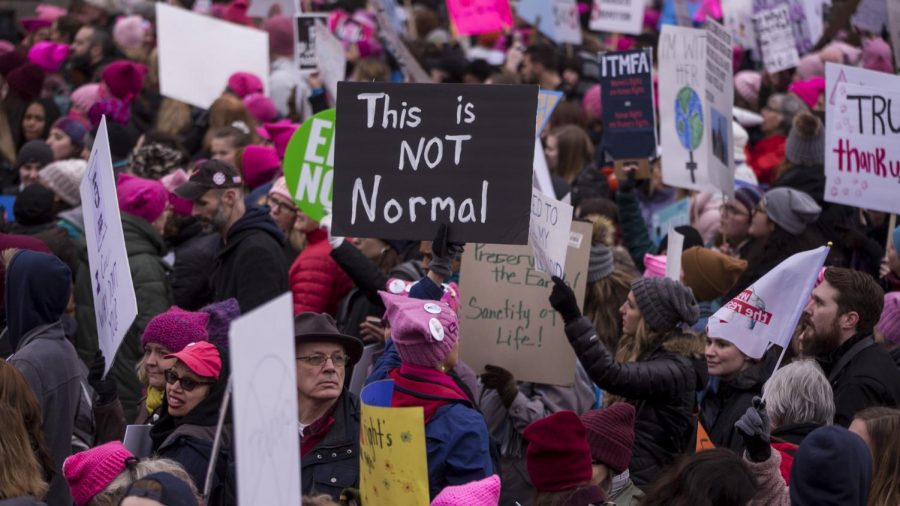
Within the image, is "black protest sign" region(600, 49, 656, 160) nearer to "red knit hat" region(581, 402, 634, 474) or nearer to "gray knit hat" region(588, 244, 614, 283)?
"gray knit hat" region(588, 244, 614, 283)

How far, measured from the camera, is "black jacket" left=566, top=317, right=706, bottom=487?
231 inches

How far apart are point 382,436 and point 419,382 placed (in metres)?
0.56

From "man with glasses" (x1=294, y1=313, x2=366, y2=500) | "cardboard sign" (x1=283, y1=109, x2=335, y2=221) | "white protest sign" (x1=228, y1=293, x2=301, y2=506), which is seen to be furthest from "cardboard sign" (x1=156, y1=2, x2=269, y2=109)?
"white protest sign" (x1=228, y1=293, x2=301, y2=506)

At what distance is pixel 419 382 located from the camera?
15.9ft

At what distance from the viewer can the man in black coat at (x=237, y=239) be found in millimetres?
7031

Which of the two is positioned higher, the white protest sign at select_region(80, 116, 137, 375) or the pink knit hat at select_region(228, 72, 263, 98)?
the white protest sign at select_region(80, 116, 137, 375)

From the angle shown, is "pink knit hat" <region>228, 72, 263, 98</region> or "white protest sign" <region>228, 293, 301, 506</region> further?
"pink knit hat" <region>228, 72, 263, 98</region>

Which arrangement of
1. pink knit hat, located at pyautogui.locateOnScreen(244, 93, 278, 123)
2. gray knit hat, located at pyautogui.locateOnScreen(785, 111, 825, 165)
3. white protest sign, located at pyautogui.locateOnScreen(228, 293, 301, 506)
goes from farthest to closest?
pink knit hat, located at pyautogui.locateOnScreen(244, 93, 278, 123) → gray knit hat, located at pyautogui.locateOnScreen(785, 111, 825, 165) → white protest sign, located at pyautogui.locateOnScreen(228, 293, 301, 506)

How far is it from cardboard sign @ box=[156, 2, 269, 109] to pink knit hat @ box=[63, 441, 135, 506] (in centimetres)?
748

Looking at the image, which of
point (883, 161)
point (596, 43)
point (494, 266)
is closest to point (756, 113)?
point (596, 43)

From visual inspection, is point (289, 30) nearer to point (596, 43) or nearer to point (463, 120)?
point (596, 43)

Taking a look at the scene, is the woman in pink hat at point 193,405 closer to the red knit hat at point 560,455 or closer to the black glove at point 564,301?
the red knit hat at point 560,455

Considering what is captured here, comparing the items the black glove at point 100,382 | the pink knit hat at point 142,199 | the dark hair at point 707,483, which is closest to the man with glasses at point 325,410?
the black glove at point 100,382

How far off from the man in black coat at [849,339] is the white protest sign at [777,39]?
771 centimetres
